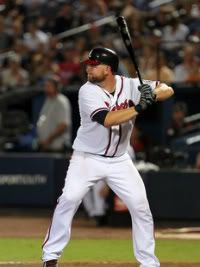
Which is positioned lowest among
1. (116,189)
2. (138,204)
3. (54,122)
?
(138,204)

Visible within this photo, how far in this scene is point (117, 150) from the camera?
7.63 metres

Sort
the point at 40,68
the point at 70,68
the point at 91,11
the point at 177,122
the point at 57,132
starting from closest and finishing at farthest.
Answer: the point at 57,132 → the point at 177,122 → the point at 70,68 → the point at 40,68 → the point at 91,11

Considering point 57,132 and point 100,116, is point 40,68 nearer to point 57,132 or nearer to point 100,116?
point 57,132

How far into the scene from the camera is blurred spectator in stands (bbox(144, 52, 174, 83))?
14.5m

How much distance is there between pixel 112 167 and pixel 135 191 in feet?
0.97

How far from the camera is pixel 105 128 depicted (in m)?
7.57

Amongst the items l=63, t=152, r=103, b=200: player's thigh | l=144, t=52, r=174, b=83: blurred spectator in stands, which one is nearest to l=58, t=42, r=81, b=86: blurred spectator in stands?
l=144, t=52, r=174, b=83: blurred spectator in stands

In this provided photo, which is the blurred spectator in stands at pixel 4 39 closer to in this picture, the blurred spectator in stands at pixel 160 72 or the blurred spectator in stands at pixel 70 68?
the blurred spectator in stands at pixel 70 68

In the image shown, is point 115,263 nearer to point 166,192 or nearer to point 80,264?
point 80,264

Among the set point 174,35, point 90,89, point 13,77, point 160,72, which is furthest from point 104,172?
point 13,77

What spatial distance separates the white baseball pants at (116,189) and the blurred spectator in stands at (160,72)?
7010mm

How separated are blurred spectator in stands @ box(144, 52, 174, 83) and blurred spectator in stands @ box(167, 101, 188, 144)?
53 centimetres

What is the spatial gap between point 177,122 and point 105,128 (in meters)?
6.91

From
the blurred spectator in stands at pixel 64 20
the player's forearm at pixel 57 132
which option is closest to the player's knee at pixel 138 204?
the player's forearm at pixel 57 132
